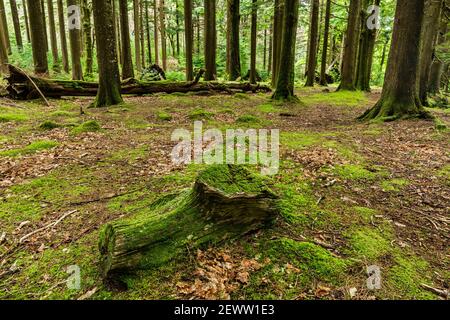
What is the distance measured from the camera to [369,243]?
3.45 metres

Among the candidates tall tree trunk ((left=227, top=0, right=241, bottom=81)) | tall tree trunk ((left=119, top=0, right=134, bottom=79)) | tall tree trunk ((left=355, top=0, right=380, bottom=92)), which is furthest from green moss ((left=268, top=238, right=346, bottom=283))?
tall tree trunk ((left=355, top=0, right=380, bottom=92))

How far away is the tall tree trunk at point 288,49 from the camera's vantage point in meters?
12.3

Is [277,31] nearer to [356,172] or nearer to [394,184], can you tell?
[356,172]

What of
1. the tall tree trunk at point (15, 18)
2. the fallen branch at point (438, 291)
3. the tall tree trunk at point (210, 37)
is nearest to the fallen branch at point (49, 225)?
the fallen branch at point (438, 291)

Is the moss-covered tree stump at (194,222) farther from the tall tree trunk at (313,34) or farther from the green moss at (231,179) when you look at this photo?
the tall tree trunk at (313,34)

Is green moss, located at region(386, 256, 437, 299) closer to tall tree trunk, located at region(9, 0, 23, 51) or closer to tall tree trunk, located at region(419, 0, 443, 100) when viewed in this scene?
tall tree trunk, located at region(419, 0, 443, 100)

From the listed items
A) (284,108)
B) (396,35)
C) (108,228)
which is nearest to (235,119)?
(284,108)

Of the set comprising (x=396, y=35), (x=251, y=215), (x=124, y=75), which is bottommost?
(x=251, y=215)

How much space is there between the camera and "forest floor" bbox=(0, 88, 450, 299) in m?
2.83

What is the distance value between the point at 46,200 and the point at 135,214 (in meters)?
1.52

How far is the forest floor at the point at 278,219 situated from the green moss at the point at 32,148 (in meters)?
0.02

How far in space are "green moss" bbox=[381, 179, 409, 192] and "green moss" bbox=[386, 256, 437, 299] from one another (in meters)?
1.82

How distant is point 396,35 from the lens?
950cm
